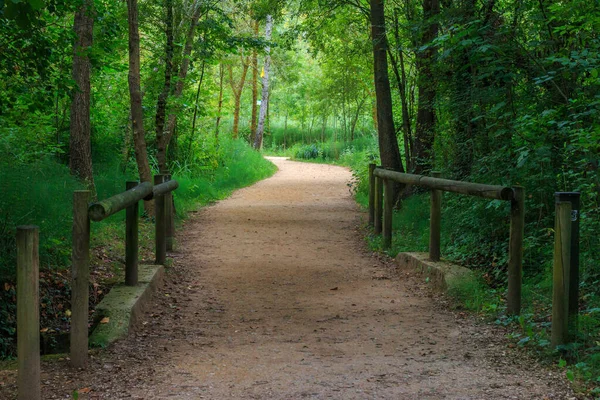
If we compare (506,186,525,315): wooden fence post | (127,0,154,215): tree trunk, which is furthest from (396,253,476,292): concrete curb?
(127,0,154,215): tree trunk

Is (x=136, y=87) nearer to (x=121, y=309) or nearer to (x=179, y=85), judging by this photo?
(x=179, y=85)

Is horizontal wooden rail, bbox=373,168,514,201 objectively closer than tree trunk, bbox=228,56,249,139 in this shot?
Yes

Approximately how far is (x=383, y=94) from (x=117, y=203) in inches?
343

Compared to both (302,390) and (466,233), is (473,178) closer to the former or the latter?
(466,233)

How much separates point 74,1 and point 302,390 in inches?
197

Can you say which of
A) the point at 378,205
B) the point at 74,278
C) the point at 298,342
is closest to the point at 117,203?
the point at 74,278

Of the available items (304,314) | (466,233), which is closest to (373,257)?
(466,233)

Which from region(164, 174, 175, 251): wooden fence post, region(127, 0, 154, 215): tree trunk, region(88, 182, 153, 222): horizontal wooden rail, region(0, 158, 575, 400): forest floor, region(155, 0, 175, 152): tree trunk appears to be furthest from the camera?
region(155, 0, 175, 152): tree trunk

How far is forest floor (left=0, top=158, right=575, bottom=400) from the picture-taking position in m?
4.37

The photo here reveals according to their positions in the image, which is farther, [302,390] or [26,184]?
[26,184]

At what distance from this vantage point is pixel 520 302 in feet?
19.5

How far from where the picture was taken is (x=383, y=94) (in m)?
13.4

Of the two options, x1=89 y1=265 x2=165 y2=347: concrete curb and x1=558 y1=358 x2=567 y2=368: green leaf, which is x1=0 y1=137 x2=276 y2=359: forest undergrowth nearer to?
x1=89 y1=265 x2=165 y2=347: concrete curb

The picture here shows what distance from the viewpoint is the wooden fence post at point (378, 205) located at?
1103 cm
